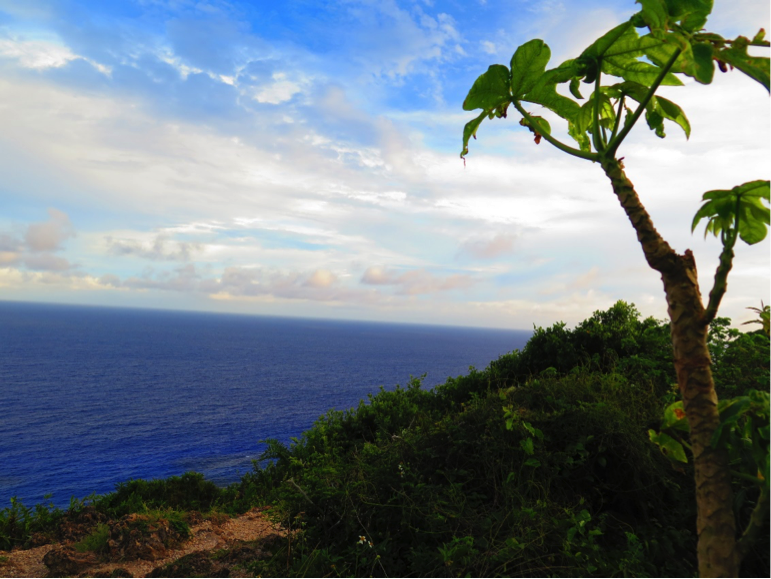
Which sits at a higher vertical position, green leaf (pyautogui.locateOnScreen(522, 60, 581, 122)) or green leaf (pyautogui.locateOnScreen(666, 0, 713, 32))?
green leaf (pyautogui.locateOnScreen(666, 0, 713, 32))

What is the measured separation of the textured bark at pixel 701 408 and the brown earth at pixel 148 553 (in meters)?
3.67

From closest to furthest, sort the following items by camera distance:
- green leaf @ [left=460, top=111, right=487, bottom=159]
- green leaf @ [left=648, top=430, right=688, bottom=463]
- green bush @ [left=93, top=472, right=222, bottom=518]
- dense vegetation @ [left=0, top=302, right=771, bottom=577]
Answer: green leaf @ [left=648, top=430, right=688, bottom=463] → green leaf @ [left=460, top=111, right=487, bottom=159] → dense vegetation @ [left=0, top=302, right=771, bottom=577] → green bush @ [left=93, top=472, right=222, bottom=518]

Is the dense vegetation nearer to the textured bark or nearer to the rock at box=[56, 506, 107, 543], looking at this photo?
the textured bark

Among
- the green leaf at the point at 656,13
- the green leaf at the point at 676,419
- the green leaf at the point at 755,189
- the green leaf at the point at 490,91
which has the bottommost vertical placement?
the green leaf at the point at 676,419

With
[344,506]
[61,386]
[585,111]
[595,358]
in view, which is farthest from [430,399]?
[61,386]

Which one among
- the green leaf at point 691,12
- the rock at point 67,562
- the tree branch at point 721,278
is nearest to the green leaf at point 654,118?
the green leaf at point 691,12

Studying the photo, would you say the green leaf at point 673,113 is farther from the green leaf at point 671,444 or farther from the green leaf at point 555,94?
the green leaf at point 671,444

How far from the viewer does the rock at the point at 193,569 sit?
12.6 feet

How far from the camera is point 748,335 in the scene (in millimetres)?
7707

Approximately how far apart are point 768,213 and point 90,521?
9393 mm

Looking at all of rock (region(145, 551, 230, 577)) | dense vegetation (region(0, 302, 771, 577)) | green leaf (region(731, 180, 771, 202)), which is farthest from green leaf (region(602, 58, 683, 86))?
rock (region(145, 551, 230, 577))

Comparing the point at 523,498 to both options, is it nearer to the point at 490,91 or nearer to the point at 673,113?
the point at 673,113

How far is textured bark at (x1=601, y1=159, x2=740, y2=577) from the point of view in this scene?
2154 millimetres

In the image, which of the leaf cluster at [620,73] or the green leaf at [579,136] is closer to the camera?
the leaf cluster at [620,73]
